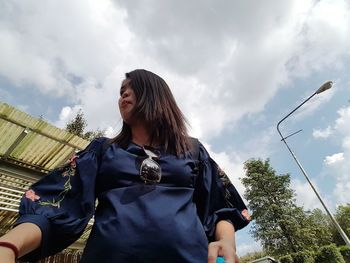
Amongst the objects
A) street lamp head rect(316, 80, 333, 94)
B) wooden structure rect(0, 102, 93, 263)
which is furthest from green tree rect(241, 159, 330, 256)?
wooden structure rect(0, 102, 93, 263)

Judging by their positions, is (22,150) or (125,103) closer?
(125,103)

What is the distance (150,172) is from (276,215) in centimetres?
3458

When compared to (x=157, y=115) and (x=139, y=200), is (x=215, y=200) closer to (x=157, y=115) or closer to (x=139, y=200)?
(x=139, y=200)

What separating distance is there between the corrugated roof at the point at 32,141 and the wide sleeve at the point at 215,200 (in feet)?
13.0

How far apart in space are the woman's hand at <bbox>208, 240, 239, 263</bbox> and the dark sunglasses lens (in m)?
0.37

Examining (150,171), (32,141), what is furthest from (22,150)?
(150,171)

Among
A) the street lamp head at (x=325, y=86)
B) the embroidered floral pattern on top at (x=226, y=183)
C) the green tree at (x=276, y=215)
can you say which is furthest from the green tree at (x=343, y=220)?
the embroidered floral pattern on top at (x=226, y=183)

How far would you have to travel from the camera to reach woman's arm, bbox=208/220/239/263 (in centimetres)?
104

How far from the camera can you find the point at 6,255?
32.1 inches

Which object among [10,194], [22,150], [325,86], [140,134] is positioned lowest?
[140,134]

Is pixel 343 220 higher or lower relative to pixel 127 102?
higher

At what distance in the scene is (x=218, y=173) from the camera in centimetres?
151

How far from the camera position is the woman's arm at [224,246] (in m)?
1.04

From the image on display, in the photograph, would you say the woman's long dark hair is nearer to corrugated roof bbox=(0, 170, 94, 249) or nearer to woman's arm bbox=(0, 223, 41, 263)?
woman's arm bbox=(0, 223, 41, 263)
